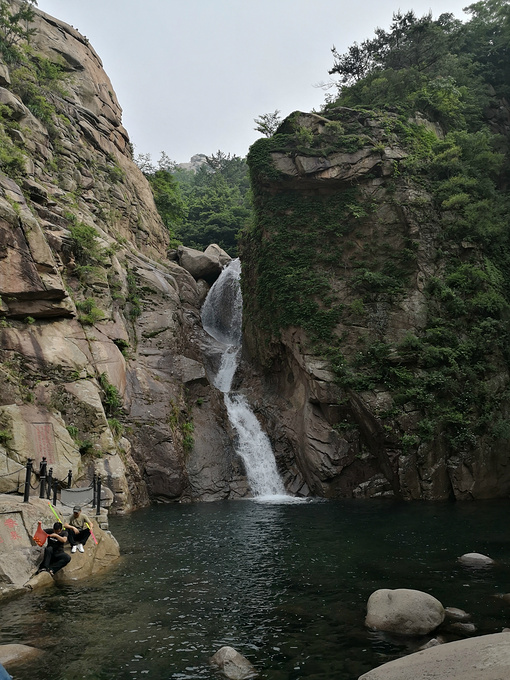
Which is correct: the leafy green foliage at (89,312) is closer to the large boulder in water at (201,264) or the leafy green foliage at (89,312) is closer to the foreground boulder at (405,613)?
the large boulder in water at (201,264)

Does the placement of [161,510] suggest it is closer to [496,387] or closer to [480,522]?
[480,522]

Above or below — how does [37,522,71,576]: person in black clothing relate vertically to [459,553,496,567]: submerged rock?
above

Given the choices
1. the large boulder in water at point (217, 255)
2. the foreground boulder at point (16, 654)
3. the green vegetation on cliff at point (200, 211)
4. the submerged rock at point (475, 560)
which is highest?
the green vegetation on cliff at point (200, 211)

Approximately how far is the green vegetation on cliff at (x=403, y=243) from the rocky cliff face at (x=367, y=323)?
8cm

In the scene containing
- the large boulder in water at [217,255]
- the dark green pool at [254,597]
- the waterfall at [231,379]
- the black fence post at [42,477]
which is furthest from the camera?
the large boulder in water at [217,255]

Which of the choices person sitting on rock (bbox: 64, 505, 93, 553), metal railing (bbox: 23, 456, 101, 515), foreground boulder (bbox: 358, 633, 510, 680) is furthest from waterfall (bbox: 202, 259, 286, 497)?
foreground boulder (bbox: 358, 633, 510, 680)

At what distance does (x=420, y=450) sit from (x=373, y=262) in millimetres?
10404

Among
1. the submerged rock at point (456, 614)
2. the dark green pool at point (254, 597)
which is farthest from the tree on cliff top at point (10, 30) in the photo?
the submerged rock at point (456, 614)

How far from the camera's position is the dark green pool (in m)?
6.81

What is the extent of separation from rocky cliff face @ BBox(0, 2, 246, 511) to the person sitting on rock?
412 cm

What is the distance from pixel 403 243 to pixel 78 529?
2181cm

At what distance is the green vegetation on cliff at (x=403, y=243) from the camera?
23.3 m

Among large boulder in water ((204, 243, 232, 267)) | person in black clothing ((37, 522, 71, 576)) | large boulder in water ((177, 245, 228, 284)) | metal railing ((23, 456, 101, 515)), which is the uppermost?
large boulder in water ((204, 243, 232, 267))

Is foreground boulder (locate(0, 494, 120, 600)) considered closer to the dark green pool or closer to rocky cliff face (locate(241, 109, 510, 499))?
the dark green pool
